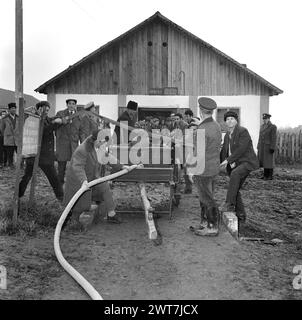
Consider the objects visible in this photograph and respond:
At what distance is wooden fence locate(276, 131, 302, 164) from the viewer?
19859 millimetres

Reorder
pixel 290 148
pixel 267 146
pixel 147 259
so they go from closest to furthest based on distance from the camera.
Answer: pixel 147 259 → pixel 267 146 → pixel 290 148

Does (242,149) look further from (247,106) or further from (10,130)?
(247,106)

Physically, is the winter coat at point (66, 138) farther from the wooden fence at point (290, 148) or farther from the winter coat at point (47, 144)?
the wooden fence at point (290, 148)

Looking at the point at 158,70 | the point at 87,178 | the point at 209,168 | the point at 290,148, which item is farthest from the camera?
the point at 290,148

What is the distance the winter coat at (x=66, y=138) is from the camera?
9.27 m

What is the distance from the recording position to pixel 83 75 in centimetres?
1817

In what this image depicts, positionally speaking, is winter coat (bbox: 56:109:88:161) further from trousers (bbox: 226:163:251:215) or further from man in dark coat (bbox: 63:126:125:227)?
trousers (bbox: 226:163:251:215)

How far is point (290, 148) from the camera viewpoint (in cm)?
2000

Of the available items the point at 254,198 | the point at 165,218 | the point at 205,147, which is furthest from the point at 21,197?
the point at 254,198

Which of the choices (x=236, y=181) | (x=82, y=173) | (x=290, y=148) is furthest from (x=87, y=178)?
(x=290, y=148)

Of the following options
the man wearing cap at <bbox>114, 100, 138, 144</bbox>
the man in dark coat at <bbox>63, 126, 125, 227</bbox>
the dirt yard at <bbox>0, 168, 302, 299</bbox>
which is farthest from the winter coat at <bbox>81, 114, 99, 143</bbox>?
the man in dark coat at <bbox>63, 126, 125, 227</bbox>

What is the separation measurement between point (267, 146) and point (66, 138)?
666 centimetres

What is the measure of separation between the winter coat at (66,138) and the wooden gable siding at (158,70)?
854 cm

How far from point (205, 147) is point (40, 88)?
1287 centimetres
